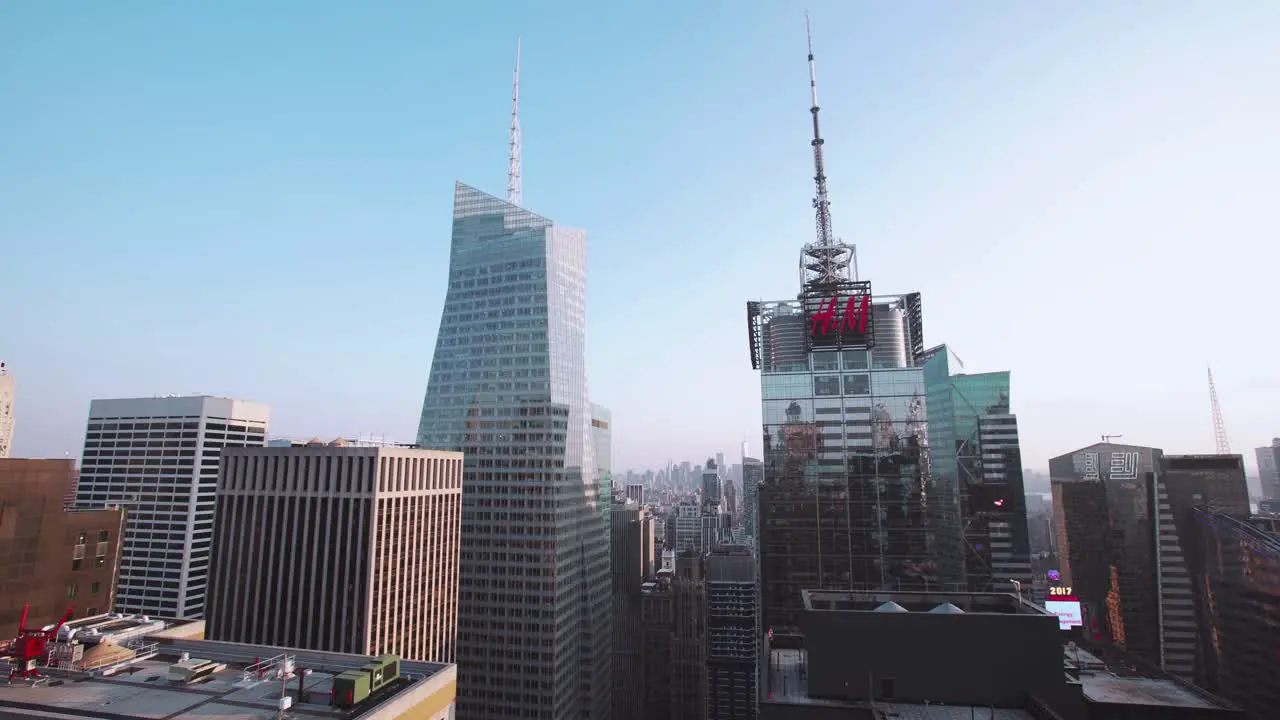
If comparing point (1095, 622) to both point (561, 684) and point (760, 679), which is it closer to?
point (561, 684)

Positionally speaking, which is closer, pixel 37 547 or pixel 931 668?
pixel 931 668

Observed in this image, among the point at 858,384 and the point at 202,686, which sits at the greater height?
the point at 858,384

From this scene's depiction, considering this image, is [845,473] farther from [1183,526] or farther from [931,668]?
[1183,526]

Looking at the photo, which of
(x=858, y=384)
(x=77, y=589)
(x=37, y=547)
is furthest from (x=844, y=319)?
(x=77, y=589)

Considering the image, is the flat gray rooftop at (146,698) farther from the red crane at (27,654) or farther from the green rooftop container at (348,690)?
the red crane at (27,654)

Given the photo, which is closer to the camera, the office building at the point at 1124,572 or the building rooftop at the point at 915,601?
the building rooftop at the point at 915,601

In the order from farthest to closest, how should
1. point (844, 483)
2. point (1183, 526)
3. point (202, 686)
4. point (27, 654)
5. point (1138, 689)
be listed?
point (1183, 526) → point (844, 483) → point (1138, 689) → point (202, 686) → point (27, 654)

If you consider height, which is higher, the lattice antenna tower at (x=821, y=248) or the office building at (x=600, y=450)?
the lattice antenna tower at (x=821, y=248)

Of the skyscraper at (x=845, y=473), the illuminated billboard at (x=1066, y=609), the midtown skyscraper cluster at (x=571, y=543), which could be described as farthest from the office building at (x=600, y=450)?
the illuminated billboard at (x=1066, y=609)
